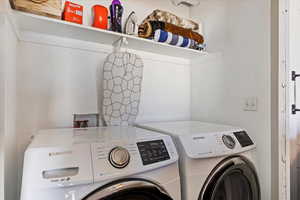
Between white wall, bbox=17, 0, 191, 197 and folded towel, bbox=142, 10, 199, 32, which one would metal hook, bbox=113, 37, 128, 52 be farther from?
folded towel, bbox=142, 10, 199, 32

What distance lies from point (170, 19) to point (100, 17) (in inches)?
22.4

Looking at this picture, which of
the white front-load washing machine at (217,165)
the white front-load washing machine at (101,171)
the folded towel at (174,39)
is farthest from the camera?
the folded towel at (174,39)

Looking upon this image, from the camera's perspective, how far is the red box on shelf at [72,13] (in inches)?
46.5

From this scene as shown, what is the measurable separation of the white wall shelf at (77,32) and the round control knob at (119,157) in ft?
2.63

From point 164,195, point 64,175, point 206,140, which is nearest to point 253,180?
point 206,140

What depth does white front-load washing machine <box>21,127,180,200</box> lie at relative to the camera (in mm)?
636

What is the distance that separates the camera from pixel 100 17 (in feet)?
4.43

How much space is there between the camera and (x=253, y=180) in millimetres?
1176

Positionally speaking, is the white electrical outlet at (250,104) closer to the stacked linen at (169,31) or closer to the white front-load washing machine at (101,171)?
the stacked linen at (169,31)

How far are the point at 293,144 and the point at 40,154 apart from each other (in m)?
2.29

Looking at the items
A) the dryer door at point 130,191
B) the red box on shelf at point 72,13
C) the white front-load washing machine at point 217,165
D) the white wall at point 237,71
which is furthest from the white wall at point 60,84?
the dryer door at point 130,191

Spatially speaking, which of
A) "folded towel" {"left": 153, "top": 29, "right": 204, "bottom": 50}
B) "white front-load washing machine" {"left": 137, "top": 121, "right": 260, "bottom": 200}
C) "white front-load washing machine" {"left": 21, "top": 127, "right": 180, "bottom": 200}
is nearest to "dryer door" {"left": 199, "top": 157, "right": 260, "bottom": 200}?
"white front-load washing machine" {"left": 137, "top": 121, "right": 260, "bottom": 200}

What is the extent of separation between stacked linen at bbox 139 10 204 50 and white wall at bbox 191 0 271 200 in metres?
0.21

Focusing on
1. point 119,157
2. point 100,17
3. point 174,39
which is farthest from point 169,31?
point 119,157
